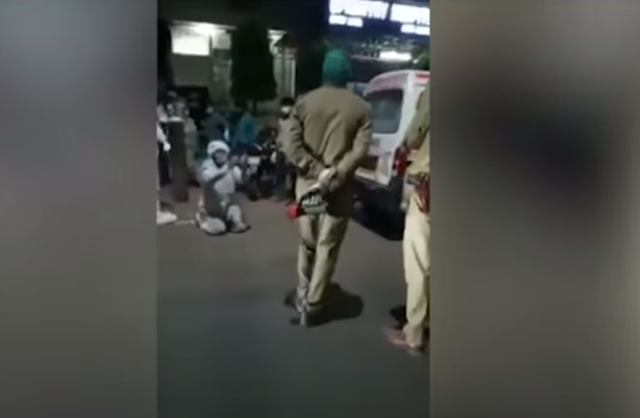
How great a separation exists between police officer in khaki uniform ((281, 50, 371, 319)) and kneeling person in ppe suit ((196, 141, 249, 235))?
87 millimetres

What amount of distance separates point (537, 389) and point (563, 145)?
1.19 ft

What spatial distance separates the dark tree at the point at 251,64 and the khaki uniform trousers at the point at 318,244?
0.14 meters

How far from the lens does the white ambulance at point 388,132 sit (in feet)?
3.16

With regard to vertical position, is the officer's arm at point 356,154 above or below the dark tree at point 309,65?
below

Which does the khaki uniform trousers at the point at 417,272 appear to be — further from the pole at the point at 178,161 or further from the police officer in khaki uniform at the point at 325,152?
the pole at the point at 178,161

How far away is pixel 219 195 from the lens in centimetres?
95

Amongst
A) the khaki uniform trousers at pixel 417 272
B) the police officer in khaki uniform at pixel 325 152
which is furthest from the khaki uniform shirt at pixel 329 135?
the khaki uniform trousers at pixel 417 272

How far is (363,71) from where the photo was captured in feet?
3.17

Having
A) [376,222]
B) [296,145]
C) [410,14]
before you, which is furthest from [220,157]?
[410,14]

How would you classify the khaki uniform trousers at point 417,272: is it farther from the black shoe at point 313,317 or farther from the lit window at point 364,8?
the lit window at point 364,8

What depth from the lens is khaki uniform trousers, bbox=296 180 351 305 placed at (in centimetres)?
96

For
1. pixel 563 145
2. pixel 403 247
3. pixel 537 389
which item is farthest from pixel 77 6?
pixel 537 389

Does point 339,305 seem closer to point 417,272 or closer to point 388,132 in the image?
point 417,272

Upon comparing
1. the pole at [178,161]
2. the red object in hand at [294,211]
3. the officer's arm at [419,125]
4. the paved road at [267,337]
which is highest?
the officer's arm at [419,125]
